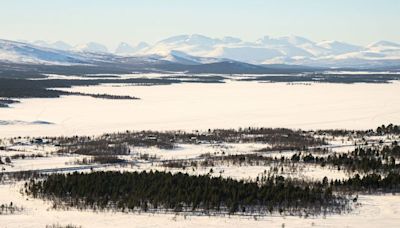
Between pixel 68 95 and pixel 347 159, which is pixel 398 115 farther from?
pixel 68 95

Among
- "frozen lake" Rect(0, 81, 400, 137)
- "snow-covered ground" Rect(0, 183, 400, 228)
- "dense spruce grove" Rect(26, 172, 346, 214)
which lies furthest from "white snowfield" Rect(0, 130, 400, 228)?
"frozen lake" Rect(0, 81, 400, 137)

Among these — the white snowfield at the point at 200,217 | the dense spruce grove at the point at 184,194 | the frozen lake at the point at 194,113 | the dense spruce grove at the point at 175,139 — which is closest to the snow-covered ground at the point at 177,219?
the white snowfield at the point at 200,217

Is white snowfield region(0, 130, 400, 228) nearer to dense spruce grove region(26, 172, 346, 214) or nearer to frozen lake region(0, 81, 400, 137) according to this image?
dense spruce grove region(26, 172, 346, 214)

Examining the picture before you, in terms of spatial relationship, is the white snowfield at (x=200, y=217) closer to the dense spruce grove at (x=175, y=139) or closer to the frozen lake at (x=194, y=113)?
the dense spruce grove at (x=175, y=139)

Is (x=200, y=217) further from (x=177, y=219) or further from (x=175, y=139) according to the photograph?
(x=175, y=139)

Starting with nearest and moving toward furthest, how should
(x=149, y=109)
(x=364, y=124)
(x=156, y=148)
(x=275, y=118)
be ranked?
(x=156, y=148)
(x=364, y=124)
(x=275, y=118)
(x=149, y=109)

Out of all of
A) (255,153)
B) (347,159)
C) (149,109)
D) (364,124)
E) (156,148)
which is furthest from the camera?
(149,109)

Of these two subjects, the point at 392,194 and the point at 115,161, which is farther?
the point at 115,161

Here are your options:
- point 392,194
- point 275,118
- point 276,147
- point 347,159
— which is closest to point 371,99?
point 275,118
